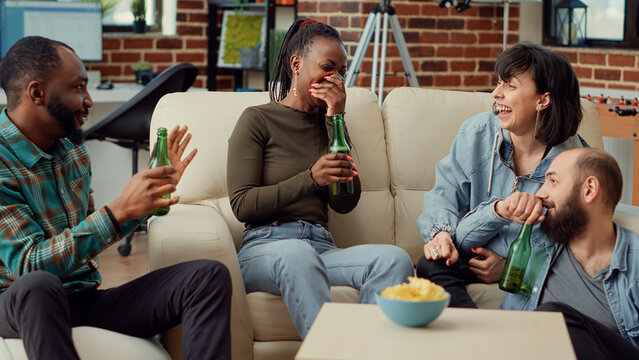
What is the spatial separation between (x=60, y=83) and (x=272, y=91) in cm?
83

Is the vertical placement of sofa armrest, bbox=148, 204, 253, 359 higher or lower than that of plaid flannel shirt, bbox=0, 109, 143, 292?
lower

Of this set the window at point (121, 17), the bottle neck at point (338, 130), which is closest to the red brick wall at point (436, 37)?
the window at point (121, 17)

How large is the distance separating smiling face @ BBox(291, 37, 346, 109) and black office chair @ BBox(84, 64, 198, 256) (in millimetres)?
1752

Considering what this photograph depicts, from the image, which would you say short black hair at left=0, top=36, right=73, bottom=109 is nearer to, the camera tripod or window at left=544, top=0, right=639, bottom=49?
the camera tripod

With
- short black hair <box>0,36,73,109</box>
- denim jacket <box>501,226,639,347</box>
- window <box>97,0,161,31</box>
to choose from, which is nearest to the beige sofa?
denim jacket <box>501,226,639,347</box>

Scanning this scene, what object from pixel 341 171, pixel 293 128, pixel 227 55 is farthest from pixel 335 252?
pixel 227 55

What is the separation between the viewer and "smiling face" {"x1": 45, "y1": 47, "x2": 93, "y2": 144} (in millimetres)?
1851

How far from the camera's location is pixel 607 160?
6.70ft

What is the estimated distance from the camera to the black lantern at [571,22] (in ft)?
15.5

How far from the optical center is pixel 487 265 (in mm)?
2295

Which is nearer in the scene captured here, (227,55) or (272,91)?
(272,91)

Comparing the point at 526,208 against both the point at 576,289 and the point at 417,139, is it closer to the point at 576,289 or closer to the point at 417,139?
the point at 576,289

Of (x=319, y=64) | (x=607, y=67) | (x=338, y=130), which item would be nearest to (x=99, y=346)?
(x=338, y=130)

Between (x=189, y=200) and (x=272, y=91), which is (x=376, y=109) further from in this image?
(x=189, y=200)
